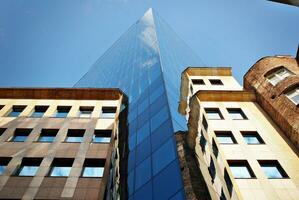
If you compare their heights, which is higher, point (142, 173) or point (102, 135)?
point (102, 135)

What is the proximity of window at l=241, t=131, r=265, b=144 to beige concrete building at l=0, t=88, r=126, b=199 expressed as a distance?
39.0ft

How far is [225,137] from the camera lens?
2480 cm

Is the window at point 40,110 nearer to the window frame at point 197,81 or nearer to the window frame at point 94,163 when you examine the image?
the window frame at point 94,163

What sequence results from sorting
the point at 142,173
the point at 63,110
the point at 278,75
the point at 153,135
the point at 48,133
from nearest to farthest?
the point at 142,173, the point at 153,135, the point at 48,133, the point at 63,110, the point at 278,75

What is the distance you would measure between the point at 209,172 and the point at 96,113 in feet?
40.6

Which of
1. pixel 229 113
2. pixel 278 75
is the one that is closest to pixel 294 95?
pixel 278 75

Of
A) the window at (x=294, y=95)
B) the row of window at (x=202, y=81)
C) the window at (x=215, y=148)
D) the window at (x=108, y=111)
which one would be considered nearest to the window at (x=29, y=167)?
the window at (x=108, y=111)

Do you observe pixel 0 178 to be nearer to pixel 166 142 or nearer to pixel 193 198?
pixel 166 142

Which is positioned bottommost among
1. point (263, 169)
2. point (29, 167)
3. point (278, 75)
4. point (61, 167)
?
point (263, 169)

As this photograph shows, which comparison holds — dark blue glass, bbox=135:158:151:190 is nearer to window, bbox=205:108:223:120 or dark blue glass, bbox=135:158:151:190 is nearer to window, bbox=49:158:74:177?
window, bbox=49:158:74:177

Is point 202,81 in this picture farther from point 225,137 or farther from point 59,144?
point 59,144

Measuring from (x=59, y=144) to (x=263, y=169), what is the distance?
16488 mm

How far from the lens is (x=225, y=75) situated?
121 feet

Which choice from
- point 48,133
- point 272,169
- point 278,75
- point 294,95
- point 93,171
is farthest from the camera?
point 278,75
